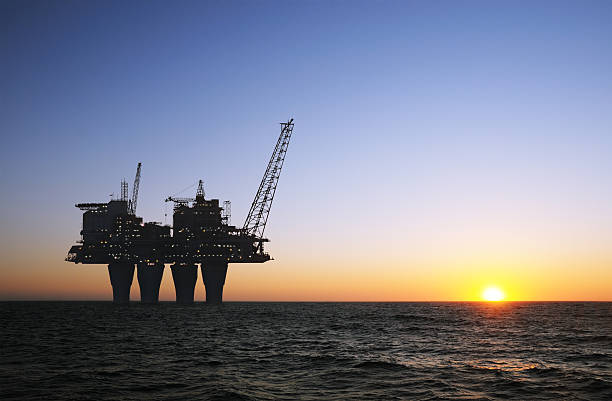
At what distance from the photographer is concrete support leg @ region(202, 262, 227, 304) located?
615ft

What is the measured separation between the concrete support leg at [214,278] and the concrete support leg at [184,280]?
6296mm

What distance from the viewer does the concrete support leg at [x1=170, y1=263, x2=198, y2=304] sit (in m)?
192

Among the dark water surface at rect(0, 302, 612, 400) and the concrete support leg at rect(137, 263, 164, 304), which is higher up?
the concrete support leg at rect(137, 263, 164, 304)

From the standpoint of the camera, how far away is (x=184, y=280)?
193m

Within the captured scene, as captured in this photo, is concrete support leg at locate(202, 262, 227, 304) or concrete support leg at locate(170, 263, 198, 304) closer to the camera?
concrete support leg at locate(202, 262, 227, 304)

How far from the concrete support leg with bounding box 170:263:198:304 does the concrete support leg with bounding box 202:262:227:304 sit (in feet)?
20.7

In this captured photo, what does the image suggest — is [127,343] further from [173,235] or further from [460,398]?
[173,235]

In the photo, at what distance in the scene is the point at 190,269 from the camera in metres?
193

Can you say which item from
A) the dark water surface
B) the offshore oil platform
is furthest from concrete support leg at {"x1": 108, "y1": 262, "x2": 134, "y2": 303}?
the dark water surface

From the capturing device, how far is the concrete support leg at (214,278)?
615 ft

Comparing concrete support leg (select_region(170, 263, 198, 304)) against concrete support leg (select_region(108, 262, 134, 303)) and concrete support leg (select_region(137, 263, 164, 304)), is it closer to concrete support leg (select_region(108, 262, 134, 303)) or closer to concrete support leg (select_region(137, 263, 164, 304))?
concrete support leg (select_region(137, 263, 164, 304))

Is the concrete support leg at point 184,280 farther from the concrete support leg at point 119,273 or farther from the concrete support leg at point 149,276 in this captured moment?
the concrete support leg at point 119,273

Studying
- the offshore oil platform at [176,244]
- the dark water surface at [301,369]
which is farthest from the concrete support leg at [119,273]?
the dark water surface at [301,369]

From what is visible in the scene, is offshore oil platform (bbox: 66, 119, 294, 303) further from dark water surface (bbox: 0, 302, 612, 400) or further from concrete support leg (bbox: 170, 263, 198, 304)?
dark water surface (bbox: 0, 302, 612, 400)
